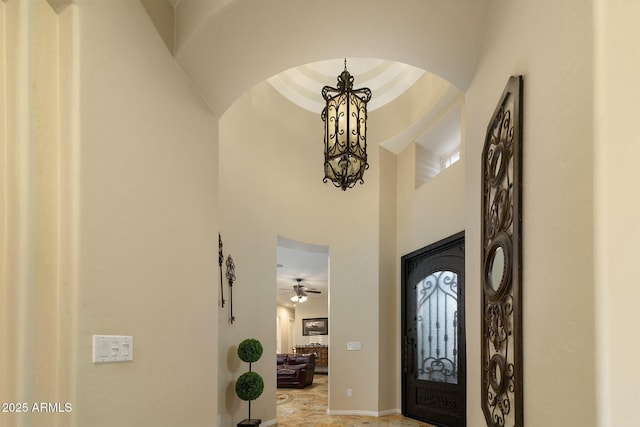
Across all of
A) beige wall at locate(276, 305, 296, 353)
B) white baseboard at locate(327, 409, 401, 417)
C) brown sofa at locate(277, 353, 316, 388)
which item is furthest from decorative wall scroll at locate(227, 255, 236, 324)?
beige wall at locate(276, 305, 296, 353)

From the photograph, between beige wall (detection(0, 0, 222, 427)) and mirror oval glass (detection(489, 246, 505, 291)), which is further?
mirror oval glass (detection(489, 246, 505, 291))

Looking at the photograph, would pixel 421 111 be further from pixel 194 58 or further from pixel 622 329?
pixel 622 329

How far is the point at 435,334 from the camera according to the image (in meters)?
6.39

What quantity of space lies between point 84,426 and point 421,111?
Result: 5.67m

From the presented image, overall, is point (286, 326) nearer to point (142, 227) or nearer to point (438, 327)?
point (438, 327)

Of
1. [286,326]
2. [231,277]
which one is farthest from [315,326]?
[231,277]

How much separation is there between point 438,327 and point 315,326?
11076mm

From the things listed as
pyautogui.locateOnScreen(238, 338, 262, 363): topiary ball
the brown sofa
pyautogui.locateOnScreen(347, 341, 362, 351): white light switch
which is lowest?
the brown sofa

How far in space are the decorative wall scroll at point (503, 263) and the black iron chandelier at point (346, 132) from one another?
284 centimetres

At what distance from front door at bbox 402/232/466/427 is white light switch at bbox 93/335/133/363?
4324 mm

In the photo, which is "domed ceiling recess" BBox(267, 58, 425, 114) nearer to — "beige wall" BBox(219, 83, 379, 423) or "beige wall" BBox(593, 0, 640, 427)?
"beige wall" BBox(219, 83, 379, 423)

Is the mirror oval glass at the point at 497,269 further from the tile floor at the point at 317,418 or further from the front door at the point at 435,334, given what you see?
the tile floor at the point at 317,418

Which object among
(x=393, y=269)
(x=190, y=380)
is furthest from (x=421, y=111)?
(x=190, y=380)

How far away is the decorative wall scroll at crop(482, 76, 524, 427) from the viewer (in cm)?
154
